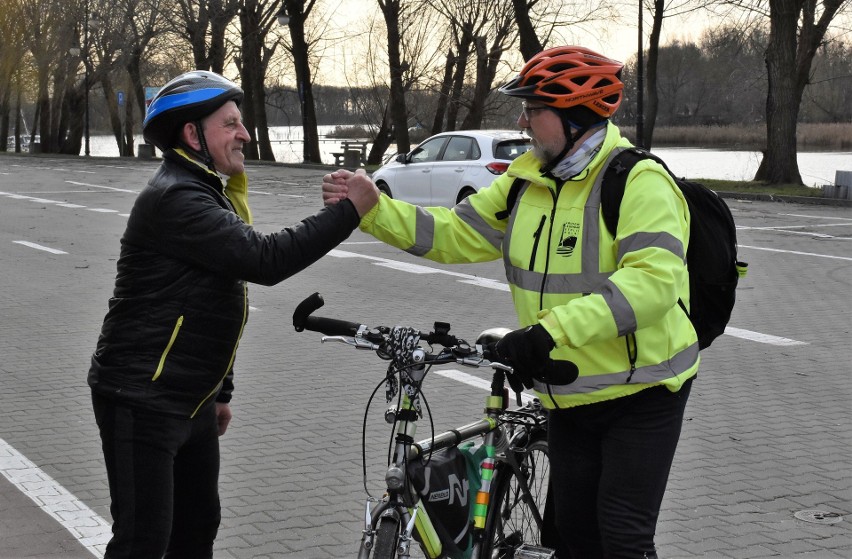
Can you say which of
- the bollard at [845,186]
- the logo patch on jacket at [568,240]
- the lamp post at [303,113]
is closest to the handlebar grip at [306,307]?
the logo patch on jacket at [568,240]

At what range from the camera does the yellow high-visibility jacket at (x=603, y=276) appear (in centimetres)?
297

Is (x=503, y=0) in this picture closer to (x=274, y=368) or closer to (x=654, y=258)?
(x=274, y=368)

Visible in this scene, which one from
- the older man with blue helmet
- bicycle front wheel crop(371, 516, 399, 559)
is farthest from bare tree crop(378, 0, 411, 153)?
bicycle front wheel crop(371, 516, 399, 559)

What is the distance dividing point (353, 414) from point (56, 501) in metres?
2.12

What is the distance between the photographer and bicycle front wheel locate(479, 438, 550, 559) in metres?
3.68

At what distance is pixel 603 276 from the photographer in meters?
3.20

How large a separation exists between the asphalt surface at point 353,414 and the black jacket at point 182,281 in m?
1.77

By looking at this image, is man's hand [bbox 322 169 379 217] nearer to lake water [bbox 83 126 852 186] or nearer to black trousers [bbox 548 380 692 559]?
black trousers [bbox 548 380 692 559]

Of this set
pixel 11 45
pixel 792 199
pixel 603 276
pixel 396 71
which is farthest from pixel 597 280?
pixel 11 45

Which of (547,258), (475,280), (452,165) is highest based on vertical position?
(547,258)

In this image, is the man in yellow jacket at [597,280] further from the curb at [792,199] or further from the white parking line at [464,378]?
the curb at [792,199]

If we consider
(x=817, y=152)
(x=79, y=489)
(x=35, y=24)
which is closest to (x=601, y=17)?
(x=817, y=152)

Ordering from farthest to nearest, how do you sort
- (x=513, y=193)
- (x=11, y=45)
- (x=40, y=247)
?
(x=11, y=45)
(x=40, y=247)
(x=513, y=193)

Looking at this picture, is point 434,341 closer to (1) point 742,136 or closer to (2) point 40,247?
(2) point 40,247
